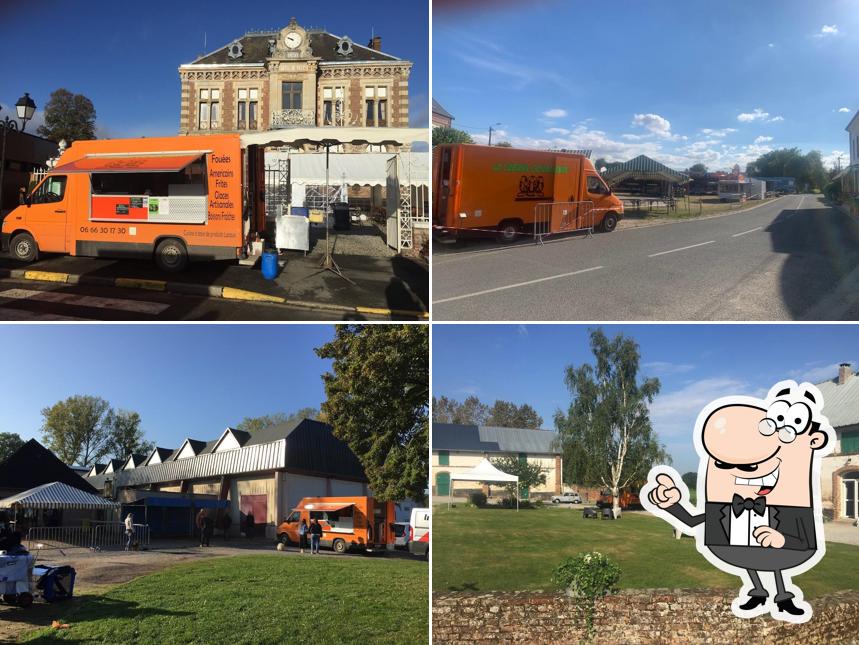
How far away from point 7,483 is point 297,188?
18291mm

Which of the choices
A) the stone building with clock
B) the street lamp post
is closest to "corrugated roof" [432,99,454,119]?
the street lamp post

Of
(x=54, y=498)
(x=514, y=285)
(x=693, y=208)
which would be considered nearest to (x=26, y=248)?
(x=54, y=498)

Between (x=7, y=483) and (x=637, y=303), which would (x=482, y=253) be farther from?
(x=7, y=483)

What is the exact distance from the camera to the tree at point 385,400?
30.6 feet

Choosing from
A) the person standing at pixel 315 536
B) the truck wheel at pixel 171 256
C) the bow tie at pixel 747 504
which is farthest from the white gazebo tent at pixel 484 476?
the truck wheel at pixel 171 256

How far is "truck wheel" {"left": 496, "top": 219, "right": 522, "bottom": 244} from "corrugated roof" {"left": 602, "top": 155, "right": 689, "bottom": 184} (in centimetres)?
233

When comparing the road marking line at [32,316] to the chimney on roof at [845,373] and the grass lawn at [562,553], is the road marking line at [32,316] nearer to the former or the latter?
the grass lawn at [562,553]

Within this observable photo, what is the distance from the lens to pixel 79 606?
7.30 m

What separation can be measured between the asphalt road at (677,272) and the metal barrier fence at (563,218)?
1.22 ft

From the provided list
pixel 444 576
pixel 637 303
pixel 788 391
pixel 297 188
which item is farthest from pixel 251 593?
pixel 297 188

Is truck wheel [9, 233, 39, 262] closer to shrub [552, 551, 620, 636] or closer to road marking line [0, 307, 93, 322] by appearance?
road marking line [0, 307, 93, 322]

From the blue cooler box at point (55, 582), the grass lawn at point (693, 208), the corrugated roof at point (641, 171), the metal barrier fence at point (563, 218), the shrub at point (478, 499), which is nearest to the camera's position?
the shrub at point (478, 499)

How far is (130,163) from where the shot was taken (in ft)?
38.0

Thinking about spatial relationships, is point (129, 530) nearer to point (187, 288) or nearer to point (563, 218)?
point (187, 288)
